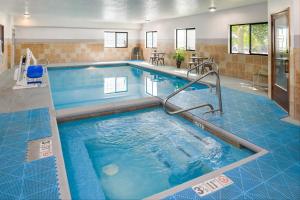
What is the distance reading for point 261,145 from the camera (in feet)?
9.75

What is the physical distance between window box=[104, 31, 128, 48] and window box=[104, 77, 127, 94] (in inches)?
249

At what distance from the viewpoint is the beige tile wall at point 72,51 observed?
1299 cm

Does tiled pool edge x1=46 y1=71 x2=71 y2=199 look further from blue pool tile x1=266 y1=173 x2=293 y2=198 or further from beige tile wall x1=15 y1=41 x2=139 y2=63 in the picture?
beige tile wall x1=15 y1=41 x2=139 y2=63

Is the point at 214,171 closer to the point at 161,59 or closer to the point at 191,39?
the point at 191,39

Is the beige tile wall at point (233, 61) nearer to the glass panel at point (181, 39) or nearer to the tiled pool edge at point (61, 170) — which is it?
the glass panel at point (181, 39)

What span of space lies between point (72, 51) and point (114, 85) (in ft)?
23.1

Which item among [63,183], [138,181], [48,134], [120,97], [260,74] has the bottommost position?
[138,181]

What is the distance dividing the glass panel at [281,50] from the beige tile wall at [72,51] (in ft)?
37.3

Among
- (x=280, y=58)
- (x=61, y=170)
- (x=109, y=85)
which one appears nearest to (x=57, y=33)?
(x=109, y=85)

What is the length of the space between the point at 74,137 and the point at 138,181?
62.7 inches

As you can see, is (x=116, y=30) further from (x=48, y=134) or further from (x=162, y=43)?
(x=48, y=134)

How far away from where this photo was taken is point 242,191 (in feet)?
6.89

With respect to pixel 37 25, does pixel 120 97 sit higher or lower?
lower

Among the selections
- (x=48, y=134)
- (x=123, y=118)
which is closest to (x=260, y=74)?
(x=123, y=118)
